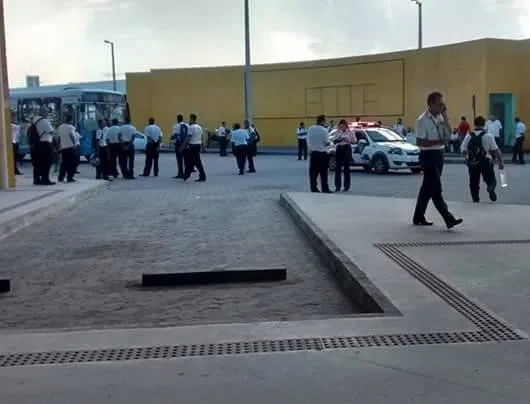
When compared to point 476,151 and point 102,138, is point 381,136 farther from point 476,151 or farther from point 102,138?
point 476,151

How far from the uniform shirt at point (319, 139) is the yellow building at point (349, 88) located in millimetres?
19062

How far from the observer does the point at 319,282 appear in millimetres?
8438

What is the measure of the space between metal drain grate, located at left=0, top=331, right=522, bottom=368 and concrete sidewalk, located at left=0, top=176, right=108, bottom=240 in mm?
6901

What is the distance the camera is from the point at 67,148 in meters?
20.5

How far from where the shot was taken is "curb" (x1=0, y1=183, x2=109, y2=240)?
490 inches

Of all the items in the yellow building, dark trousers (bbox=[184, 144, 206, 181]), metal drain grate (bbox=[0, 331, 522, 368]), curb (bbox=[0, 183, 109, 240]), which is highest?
the yellow building

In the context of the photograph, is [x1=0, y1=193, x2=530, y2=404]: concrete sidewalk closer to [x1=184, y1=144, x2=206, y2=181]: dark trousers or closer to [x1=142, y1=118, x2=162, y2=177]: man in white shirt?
[x1=184, y1=144, x2=206, y2=181]: dark trousers

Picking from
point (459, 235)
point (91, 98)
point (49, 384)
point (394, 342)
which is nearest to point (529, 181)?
point (459, 235)

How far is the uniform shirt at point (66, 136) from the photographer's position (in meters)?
20.4

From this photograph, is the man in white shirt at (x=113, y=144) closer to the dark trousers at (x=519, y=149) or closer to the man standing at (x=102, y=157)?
the man standing at (x=102, y=157)

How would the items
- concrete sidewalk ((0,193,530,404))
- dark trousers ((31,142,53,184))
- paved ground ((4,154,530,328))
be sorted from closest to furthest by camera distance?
1. concrete sidewalk ((0,193,530,404))
2. paved ground ((4,154,530,328))
3. dark trousers ((31,142,53,184))

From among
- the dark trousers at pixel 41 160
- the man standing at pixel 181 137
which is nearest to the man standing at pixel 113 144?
the man standing at pixel 181 137

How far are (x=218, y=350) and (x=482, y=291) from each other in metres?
2.71

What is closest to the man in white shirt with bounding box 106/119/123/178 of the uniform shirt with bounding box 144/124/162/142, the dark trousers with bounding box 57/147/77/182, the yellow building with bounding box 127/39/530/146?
the uniform shirt with bounding box 144/124/162/142
